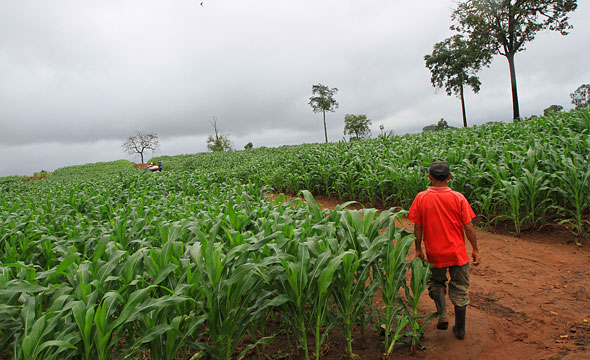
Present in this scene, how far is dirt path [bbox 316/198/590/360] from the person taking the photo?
226 centimetres

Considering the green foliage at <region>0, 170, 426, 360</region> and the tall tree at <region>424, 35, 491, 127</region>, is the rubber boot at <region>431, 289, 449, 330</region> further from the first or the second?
the tall tree at <region>424, 35, 491, 127</region>

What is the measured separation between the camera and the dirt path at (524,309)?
226cm

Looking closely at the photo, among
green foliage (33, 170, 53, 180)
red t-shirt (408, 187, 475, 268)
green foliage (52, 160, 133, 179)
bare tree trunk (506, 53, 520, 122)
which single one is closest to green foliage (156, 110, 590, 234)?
red t-shirt (408, 187, 475, 268)

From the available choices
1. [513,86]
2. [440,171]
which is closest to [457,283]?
[440,171]

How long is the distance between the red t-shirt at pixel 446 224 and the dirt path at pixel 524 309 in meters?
0.61

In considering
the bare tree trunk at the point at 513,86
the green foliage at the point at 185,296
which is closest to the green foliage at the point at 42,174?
the green foliage at the point at 185,296

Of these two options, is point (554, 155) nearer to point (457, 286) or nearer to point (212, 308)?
point (457, 286)

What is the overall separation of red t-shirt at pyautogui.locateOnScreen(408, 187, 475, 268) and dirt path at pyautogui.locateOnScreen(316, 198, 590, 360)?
605mm

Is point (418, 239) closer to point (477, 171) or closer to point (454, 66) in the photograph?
point (477, 171)

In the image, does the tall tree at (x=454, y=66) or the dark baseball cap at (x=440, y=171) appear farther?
the tall tree at (x=454, y=66)

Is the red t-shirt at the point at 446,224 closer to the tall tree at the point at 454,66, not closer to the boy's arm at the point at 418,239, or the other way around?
the boy's arm at the point at 418,239

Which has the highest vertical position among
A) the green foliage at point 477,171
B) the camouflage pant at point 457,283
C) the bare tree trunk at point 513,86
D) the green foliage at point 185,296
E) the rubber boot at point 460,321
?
the bare tree trunk at point 513,86

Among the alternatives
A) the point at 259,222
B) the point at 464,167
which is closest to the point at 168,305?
the point at 259,222

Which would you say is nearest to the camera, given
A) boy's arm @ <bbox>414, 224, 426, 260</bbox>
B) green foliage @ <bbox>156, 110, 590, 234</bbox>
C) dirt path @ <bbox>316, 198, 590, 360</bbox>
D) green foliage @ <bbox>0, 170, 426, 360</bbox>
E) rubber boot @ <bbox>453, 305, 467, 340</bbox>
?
green foliage @ <bbox>0, 170, 426, 360</bbox>
